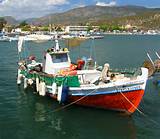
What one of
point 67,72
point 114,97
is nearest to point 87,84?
point 114,97

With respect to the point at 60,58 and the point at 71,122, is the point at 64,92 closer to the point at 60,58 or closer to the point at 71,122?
the point at 71,122

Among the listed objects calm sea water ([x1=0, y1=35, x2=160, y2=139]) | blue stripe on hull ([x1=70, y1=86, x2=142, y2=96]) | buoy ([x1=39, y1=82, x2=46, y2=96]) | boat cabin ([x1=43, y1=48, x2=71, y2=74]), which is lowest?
calm sea water ([x1=0, y1=35, x2=160, y2=139])

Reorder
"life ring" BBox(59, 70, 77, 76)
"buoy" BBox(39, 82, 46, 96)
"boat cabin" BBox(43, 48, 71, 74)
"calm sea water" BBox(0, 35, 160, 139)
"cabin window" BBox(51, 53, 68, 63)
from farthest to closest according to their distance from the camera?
"cabin window" BBox(51, 53, 68, 63) → "boat cabin" BBox(43, 48, 71, 74) → "buoy" BBox(39, 82, 46, 96) → "life ring" BBox(59, 70, 77, 76) → "calm sea water" BBox(0, 35, 160, 139)

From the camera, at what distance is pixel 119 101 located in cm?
2834

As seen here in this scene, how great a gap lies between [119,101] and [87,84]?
10.2 ft

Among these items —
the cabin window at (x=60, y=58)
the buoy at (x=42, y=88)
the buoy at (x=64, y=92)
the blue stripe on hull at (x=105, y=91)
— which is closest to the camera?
the blue stripe on hull at (x=105, y=91)

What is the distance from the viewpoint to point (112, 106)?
28.9 metres

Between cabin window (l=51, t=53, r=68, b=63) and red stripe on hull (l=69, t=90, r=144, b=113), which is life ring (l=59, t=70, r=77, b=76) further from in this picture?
red stripe on hull (l=69, t=90, r=144, b=113)

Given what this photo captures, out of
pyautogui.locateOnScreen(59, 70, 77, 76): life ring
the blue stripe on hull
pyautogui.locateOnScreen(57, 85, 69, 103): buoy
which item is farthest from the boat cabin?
the blue stripe on hull

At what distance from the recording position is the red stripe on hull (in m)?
28.1

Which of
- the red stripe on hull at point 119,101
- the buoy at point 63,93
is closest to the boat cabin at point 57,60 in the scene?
the buoy at point 63,93

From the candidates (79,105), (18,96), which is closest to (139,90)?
(79,105)

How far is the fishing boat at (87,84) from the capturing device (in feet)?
91.6

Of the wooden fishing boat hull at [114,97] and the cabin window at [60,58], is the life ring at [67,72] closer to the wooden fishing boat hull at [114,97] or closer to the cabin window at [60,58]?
the wooden fishing boat hull at [114,97]
